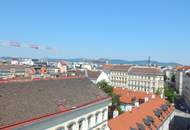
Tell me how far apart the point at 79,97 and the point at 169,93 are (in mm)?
59845

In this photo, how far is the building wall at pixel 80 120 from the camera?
22.8 m

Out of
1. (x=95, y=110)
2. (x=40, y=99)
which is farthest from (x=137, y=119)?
(x=40, y=99)

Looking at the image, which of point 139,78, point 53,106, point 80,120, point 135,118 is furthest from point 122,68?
point 53,106

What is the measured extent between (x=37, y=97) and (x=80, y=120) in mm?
5853

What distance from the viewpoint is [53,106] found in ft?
82.0

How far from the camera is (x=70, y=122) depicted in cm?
2634

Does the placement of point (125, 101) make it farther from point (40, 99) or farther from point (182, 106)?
point (40, 99)

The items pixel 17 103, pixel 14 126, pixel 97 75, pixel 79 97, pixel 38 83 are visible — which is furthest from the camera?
pixel 97 75

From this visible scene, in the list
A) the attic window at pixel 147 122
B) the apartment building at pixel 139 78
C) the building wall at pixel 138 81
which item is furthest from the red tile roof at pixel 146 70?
the attic window at pixel 147 122

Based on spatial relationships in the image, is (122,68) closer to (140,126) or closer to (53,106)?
(140,126)

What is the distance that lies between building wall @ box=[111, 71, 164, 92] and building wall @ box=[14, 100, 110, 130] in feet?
238

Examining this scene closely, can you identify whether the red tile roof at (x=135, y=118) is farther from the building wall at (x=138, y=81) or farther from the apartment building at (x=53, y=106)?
the building wall at (x=138, y=81)

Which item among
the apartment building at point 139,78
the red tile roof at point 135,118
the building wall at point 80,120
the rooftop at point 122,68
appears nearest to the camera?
the building wall at point 80,120

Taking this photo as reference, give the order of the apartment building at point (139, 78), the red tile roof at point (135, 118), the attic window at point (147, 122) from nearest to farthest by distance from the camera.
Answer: the red tile roof at point (135, 118)
the attic window at point (147, 122)
the apartment building at point (139, 78)
